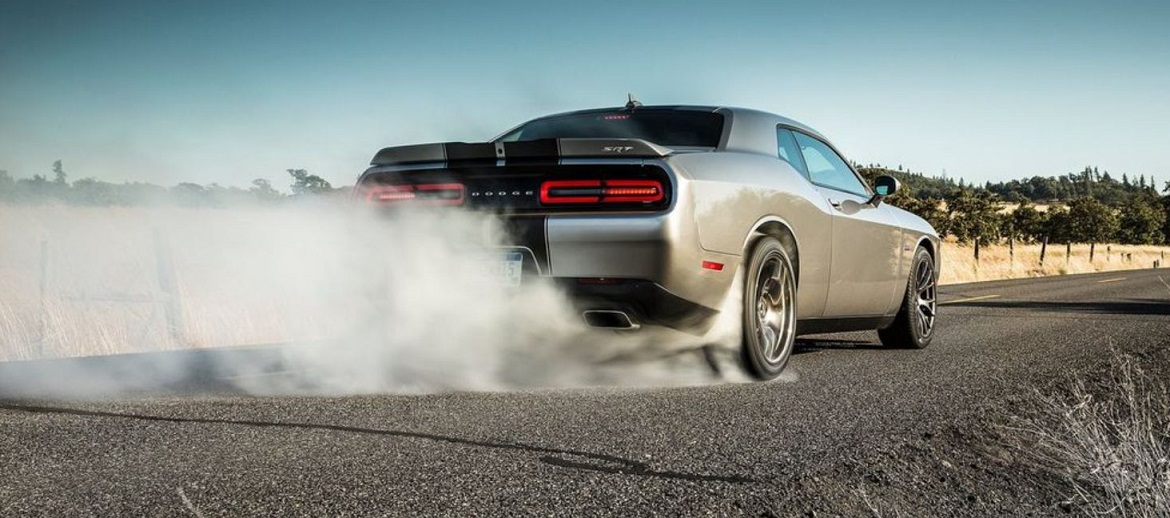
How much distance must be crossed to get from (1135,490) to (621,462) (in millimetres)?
1544

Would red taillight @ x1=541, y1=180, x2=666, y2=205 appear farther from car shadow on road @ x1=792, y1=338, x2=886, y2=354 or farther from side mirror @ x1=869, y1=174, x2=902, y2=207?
car shadow on road @ x1=792, y1=338, x2=886, y2=354

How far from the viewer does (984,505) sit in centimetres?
268

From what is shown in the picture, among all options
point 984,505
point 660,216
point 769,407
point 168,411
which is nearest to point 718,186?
point 660,216

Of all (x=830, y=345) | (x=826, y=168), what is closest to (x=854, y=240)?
(x=826, y=168)

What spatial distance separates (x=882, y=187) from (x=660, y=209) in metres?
2.63

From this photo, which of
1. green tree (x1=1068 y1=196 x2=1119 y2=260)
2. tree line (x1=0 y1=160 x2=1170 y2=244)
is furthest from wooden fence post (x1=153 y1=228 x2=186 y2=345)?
green tree (x1=1068 y1=196 x2=1119 y2=260)

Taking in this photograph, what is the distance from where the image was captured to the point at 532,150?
171 inches

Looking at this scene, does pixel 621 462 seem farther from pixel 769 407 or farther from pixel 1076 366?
pixel 1076 366

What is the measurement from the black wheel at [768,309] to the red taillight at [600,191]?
788 mm

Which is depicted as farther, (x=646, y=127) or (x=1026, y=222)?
(x=1026, y=222)

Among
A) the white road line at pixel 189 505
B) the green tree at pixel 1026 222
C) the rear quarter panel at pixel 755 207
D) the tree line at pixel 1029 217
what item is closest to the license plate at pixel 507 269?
the rear quarter panel at pixel 755 207

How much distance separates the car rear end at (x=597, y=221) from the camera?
4191mm

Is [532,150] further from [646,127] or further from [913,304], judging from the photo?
[913,304]

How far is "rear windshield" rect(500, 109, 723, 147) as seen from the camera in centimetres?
490
